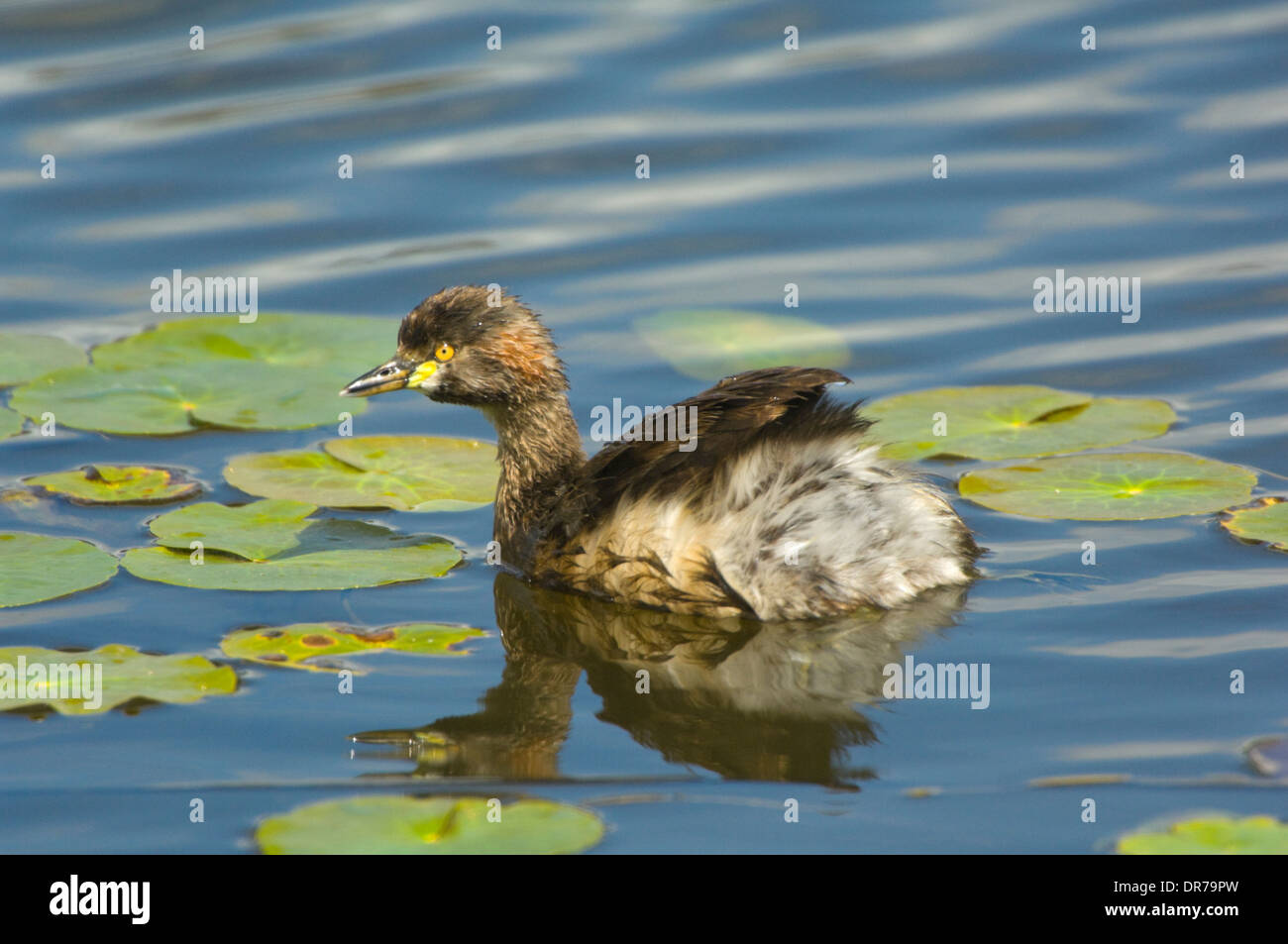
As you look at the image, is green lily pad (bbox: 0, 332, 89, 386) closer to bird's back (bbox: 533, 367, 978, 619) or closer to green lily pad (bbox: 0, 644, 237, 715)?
green lily pad (bbox: 0, 644, 237, 715)

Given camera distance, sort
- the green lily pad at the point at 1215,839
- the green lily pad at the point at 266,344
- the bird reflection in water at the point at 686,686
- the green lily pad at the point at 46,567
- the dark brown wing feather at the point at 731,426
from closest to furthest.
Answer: the green lily pad at the point at 1215,839 < the bird reflection in water at the point at 686,686 < the dark brown wing feather at the point at 731,426 < the green lily pad at the point at 46,567 < the green lily pad at the point at 266,344

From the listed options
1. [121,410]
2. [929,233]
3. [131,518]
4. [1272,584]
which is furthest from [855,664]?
[929,233]

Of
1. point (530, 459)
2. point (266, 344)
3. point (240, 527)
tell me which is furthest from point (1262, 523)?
point (266, 344)

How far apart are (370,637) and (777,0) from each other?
8185mm

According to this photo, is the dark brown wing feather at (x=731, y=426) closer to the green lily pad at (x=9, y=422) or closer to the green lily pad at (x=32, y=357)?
the green lily pad at (x=9, y=422)

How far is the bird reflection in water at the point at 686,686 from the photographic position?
5.26m

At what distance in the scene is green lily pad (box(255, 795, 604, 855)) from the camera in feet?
15.2

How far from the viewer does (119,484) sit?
7.14 meters

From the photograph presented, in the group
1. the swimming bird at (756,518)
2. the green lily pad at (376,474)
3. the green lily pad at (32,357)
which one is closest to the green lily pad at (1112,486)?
the swimming bird at (756,518)

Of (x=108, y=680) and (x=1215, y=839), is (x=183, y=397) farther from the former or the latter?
(x=1215, y=839)

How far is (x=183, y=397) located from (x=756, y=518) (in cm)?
317

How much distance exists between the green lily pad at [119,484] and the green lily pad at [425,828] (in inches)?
101

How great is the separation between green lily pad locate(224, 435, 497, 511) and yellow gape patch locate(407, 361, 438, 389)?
529 millimetres

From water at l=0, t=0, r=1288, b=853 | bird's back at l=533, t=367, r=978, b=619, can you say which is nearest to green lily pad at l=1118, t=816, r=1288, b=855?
water at l=0, t=0, r=1288, b=853
